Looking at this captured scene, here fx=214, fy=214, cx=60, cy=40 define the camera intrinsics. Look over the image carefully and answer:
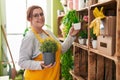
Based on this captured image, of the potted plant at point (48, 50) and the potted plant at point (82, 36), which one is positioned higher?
the potted plant at point (82, 36)

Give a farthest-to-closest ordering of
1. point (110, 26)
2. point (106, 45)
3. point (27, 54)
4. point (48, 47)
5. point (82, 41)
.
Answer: point (82, 41)
point (27, 54)
point (48, 47)
point (106, 45)
point (110, 26)

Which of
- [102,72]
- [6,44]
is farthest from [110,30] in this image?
[6,44]

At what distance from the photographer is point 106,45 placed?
65.7 inches

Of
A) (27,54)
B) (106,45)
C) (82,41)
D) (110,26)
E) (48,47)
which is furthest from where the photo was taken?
(82,41)

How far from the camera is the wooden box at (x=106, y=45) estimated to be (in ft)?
5.15

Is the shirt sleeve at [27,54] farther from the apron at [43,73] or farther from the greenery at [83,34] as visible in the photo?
the greenery at [83,34]

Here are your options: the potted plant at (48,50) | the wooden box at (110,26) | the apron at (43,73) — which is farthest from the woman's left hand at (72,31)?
the wooden box at (110,26)

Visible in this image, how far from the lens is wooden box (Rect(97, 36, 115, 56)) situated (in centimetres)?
157

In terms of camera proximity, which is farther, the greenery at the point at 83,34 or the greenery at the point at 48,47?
the greenery at the point at 83,34

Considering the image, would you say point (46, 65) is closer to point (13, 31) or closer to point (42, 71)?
point (42, 71)

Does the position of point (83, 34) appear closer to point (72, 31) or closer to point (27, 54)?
point (72, 31)

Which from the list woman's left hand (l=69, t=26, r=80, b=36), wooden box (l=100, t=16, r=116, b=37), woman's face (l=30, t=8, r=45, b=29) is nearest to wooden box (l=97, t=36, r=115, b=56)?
wooden box (l=100, t=16, r=116, b=37)

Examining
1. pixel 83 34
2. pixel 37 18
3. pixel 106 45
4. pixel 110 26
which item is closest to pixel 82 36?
pixel 83 34

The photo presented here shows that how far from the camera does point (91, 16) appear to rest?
2.02 m
